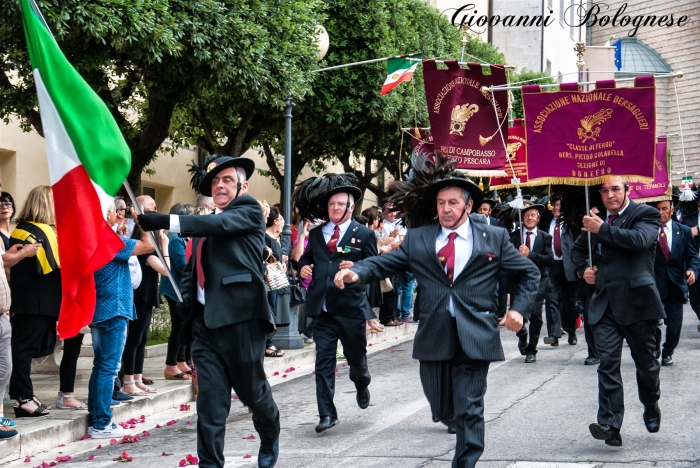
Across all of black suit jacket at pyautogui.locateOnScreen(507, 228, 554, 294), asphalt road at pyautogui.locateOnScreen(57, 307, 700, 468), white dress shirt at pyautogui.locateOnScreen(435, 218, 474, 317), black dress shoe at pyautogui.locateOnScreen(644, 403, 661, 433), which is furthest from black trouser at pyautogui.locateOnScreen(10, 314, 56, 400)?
black suit jacket at pyautogui.locateOnScreen(507, 228, 554, 294)

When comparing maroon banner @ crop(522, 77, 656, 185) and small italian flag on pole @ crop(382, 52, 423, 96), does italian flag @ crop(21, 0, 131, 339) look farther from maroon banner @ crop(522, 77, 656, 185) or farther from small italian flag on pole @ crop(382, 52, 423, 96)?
small italian flag on pole @ crop(382, 52, 423, 96)

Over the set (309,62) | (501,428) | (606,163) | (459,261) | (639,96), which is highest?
(309,62)

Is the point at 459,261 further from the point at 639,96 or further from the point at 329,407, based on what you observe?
the point at 639,96

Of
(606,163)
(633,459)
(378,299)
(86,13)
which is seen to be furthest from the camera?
(86,13)

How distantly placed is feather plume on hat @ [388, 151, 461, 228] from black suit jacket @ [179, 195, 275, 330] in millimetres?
1176

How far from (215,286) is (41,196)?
2.88m

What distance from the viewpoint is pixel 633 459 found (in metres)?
6.92

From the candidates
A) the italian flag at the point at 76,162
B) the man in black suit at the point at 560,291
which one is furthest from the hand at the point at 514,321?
the man in black suit at the point at 560,291

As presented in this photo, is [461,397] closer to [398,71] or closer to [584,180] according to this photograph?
[584,180]

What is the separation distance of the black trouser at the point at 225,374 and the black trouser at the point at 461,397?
102cm

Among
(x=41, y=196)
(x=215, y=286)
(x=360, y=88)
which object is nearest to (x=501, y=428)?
(x=215, y=286)

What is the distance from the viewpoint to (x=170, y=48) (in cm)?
1262

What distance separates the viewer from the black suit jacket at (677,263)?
1275cm

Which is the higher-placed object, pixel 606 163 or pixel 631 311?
pixel 606 163
